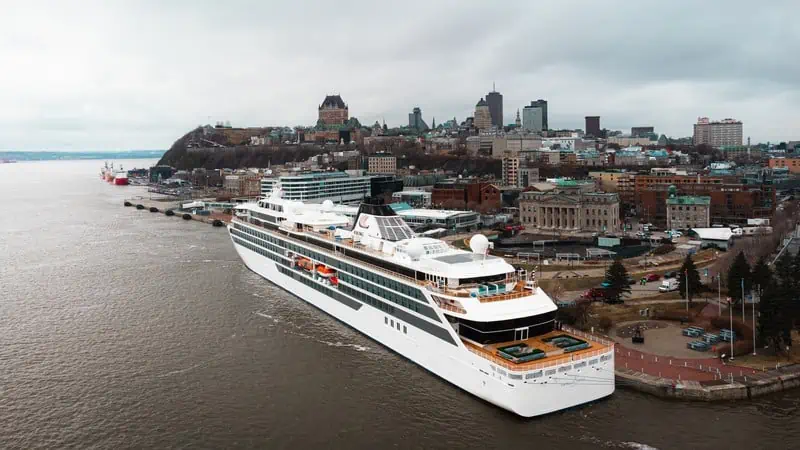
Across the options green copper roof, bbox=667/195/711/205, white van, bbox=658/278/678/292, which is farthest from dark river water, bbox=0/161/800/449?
green copper roof, bbox=667/195/711/205

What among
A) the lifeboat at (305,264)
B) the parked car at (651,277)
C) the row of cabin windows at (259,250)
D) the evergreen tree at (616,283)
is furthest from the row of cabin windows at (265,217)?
the parked car at (651,277)

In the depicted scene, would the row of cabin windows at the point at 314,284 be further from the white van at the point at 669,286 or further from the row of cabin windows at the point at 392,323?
the white van at the point at 669,286

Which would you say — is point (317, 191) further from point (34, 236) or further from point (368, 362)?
point (368, 362)

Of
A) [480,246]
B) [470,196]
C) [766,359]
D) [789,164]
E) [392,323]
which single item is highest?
[789,164]

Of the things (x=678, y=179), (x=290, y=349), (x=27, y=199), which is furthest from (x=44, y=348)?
(x=27, y=199)

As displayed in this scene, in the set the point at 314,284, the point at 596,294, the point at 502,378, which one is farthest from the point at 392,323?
the point at 596,294

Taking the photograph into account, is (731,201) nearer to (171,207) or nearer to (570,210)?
(570,210)
